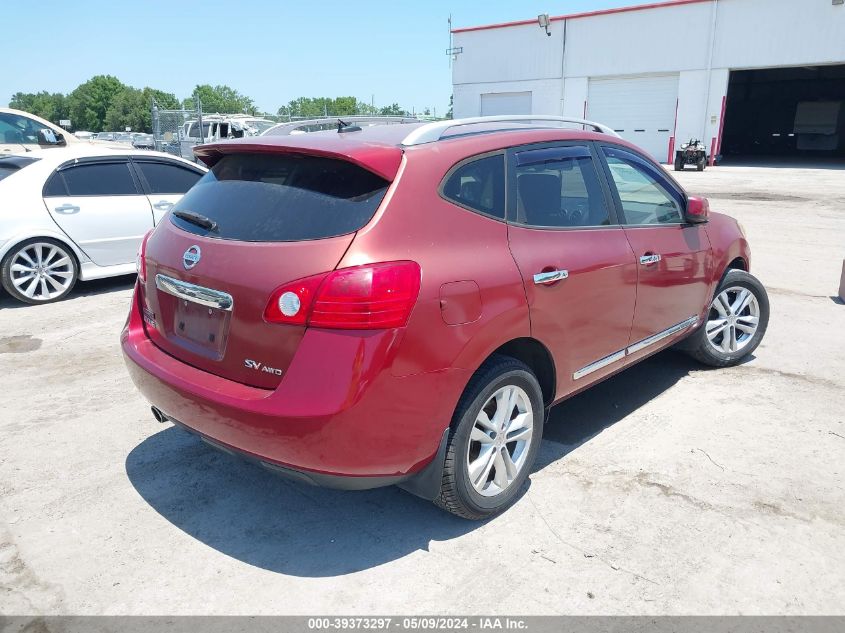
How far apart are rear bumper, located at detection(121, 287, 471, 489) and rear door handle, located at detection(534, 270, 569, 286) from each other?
68 cm

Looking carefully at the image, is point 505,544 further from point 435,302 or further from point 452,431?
point 435,302

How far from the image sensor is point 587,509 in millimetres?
3246

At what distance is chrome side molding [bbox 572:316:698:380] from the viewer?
3.62 metres

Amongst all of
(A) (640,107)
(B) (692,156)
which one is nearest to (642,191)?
(B) (692,156)

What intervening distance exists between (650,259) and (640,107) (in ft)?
107

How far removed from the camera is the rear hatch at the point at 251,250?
8.59 ft

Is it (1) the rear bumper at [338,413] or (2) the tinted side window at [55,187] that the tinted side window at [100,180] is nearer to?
(2) the tinted side window at [55,187]

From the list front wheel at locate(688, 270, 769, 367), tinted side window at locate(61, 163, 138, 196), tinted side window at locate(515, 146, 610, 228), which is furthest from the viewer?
tinted side window at locate(61, 163, 138, 196)

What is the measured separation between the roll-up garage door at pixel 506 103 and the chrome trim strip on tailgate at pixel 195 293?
36003mm

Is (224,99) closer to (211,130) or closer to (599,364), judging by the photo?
(211,130)

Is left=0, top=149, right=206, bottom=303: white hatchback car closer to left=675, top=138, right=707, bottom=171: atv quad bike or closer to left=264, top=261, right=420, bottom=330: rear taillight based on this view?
left=264, top=261, right=420, bottom=330: rear taillight

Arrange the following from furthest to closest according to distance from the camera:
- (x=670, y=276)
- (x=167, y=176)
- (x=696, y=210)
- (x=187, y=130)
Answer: (x=187, y=130)
(x=167, y=176)
(x=696, y=210)
(x=670, y=276)

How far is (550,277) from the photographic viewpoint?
3211 mm

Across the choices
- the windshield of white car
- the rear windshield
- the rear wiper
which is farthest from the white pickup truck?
the rear windshield
